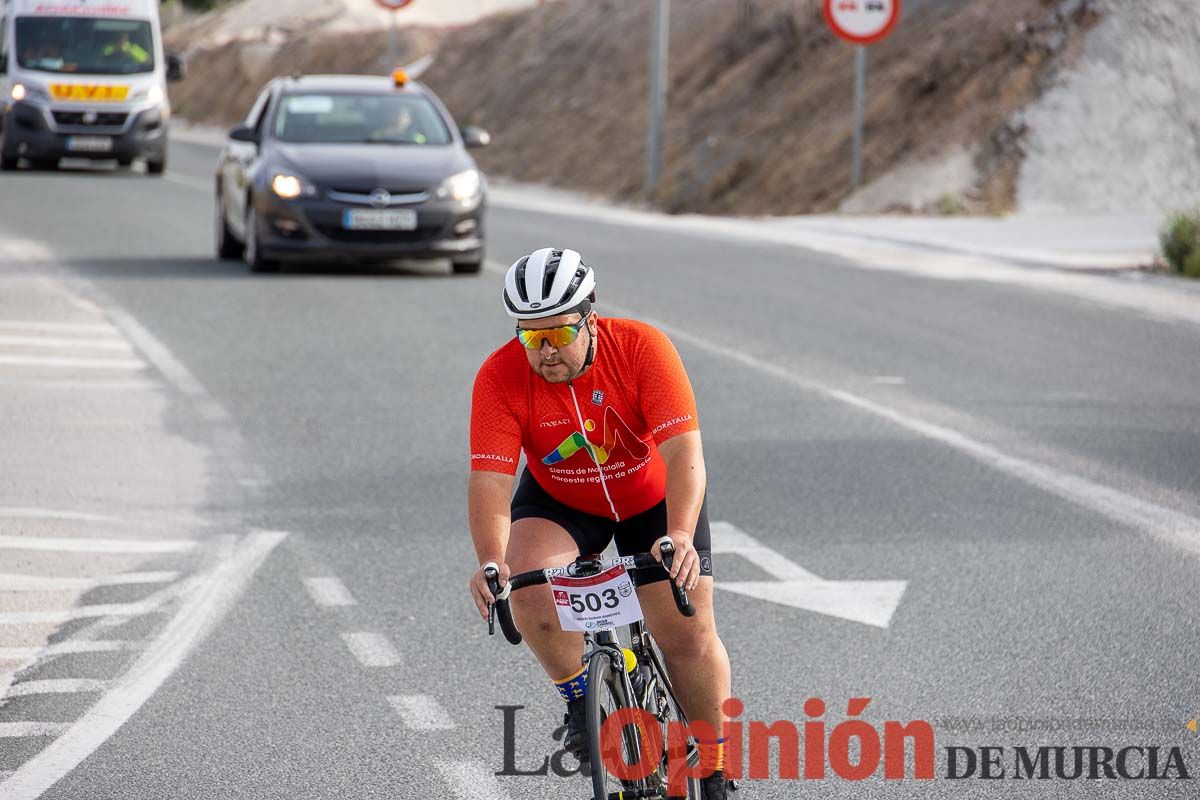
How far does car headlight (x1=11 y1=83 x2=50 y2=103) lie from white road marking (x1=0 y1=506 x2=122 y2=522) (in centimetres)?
2305

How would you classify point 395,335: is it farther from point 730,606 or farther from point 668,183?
point 668,183

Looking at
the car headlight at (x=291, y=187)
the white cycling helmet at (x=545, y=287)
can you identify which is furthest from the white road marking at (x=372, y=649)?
the car headlight at (x=291, y=187)

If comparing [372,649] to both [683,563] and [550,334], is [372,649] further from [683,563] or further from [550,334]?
[683,563]

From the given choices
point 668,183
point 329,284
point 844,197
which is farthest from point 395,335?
point 668,183

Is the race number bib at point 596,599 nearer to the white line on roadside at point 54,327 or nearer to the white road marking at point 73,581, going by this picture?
Result: the white road marking at point 73,581

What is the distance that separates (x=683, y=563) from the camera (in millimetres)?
4469

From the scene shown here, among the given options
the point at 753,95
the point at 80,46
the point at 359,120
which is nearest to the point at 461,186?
the point at 359,120

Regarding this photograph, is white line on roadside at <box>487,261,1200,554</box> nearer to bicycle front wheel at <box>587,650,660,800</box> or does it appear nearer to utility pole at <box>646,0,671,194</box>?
bicycle front wheel at <box>587,650,660,800</box>

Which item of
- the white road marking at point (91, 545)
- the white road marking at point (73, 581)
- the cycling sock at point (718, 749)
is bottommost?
the white road marking at point (91, 545)

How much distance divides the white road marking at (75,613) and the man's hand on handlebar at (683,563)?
3654mm

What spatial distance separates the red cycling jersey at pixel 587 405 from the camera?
4.95 metres

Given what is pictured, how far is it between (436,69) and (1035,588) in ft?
173

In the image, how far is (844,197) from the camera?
31500mm

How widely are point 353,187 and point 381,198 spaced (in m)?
0.29
